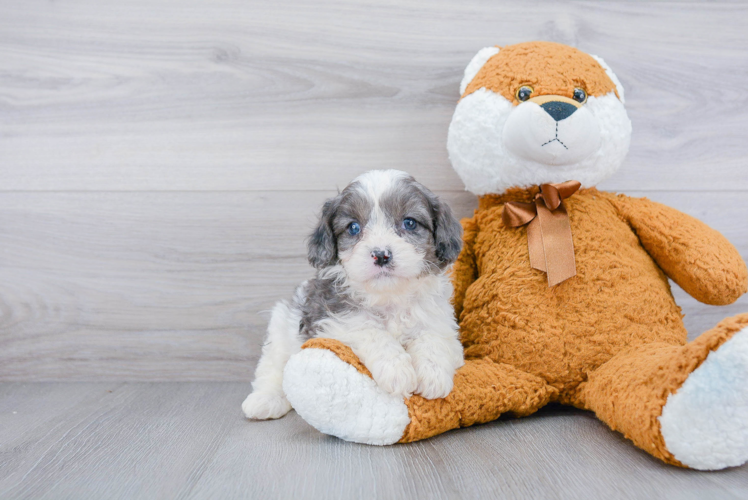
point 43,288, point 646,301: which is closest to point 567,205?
point 646,301

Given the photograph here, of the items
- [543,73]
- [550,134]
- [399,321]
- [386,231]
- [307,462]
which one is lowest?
[307,462]

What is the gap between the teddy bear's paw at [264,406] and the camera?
5.32ft

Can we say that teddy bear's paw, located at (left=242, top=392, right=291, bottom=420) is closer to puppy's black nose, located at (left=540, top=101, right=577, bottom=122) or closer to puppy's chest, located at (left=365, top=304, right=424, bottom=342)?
puppy's chest, located at (left=365, top=304, right=424, bottom=342)

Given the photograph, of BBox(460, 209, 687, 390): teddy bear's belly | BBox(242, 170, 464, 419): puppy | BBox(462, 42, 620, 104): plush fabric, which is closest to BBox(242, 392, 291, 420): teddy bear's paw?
BBox(242, 170, 464, 419): puppy

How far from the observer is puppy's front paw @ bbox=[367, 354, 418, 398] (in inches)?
50.8

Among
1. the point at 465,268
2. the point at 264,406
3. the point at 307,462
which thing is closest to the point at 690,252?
the point at 465,268

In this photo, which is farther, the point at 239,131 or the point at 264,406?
the point at 239,131

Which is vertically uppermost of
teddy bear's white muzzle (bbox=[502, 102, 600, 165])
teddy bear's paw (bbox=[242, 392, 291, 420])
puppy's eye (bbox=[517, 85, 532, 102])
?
puppy's eye (bbox=[517, 85, 532, 102])

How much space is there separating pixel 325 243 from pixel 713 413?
3.19ft

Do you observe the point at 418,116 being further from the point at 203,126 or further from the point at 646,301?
the point at 646,301

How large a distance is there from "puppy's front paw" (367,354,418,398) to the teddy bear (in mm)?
24

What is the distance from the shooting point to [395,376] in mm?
1290

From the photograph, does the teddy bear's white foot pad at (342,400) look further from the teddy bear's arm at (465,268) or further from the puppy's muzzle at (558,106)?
the puppy's muzzle at (558,106)

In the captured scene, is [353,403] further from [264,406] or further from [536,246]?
[536,246]
